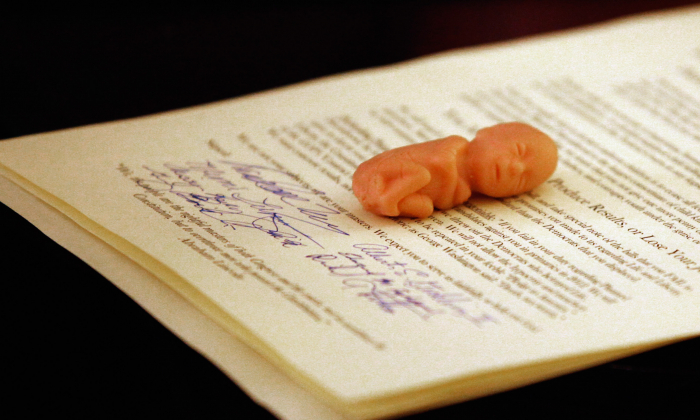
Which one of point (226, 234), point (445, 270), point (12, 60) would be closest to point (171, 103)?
point (12, 60)

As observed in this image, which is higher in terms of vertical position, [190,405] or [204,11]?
[204,11]

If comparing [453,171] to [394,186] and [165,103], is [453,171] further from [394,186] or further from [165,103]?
[165,103]

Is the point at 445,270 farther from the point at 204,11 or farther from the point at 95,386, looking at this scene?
the point at 204,11
